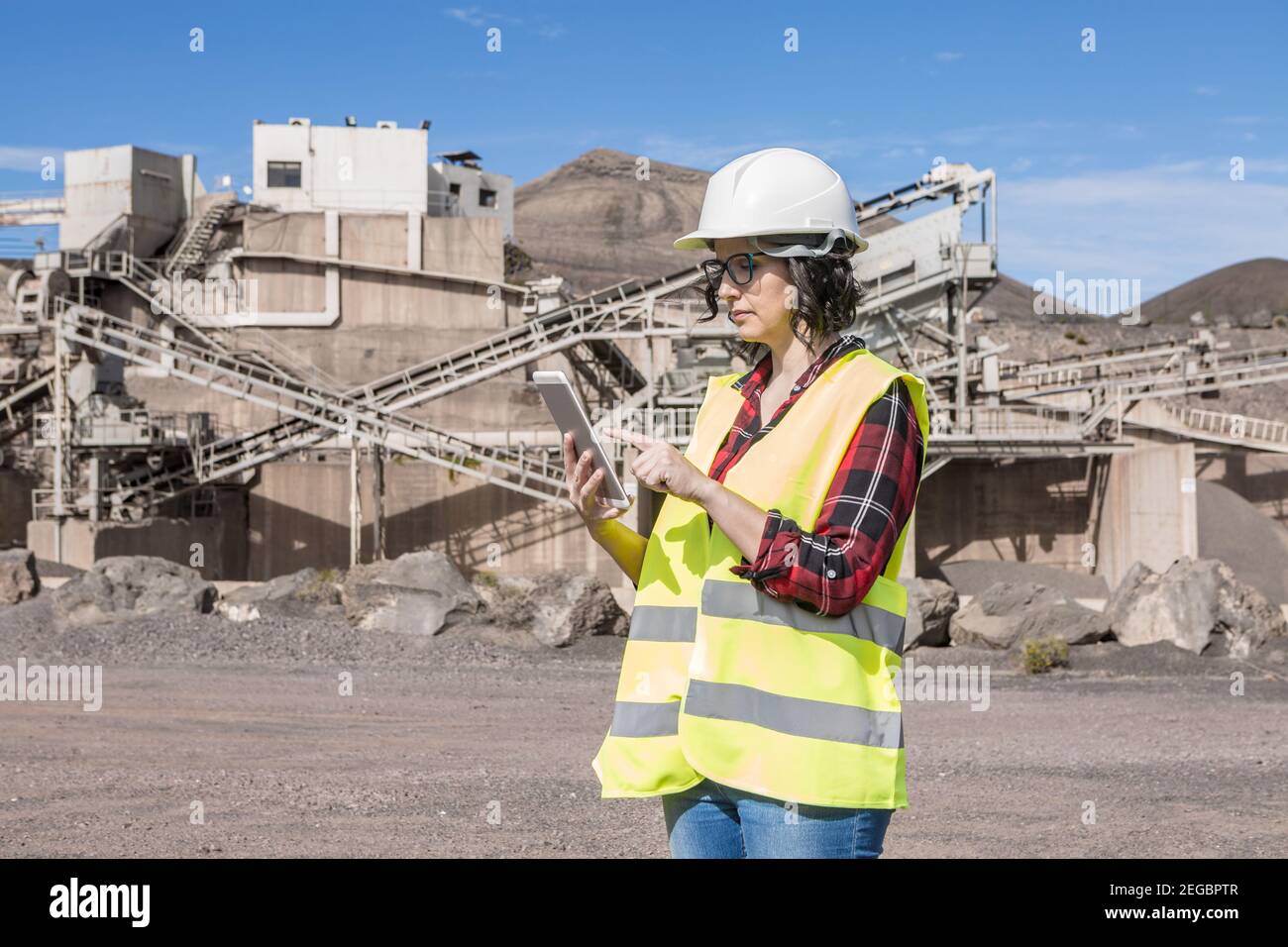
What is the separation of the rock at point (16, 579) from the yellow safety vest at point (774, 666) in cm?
1873

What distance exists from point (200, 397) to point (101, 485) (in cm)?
990

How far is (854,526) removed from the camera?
7.66 ft

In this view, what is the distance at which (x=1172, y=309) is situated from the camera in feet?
364

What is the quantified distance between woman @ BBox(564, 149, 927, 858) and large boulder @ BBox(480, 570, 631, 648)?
1621cm

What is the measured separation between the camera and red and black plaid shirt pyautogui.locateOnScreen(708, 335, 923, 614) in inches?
90.3

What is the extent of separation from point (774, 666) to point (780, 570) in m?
0.21

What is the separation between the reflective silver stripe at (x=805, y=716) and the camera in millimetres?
2367

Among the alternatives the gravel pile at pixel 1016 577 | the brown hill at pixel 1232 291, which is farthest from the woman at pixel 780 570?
the brown hill at pixel 1232 291

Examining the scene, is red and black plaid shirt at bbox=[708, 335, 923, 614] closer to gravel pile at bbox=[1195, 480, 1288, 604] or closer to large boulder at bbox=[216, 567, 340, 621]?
large boulder at bbox=[216, 567, 340, 621]

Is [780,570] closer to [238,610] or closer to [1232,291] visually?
[238,610]

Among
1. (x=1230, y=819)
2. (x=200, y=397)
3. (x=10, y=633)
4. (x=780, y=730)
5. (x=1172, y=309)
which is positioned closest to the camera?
(x=780, y=730)

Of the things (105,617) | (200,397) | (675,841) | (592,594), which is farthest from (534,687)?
(200,397)

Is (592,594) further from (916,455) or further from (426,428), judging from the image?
(916,455)

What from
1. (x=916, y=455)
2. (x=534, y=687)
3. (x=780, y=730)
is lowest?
(x=534, y=687)
